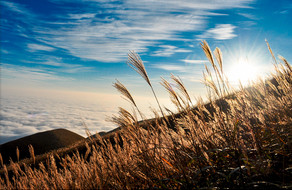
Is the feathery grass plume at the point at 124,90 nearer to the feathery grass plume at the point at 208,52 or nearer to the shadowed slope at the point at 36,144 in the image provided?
the feathery grass plume at the point at 208,52

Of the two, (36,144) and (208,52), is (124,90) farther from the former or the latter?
(36,144)

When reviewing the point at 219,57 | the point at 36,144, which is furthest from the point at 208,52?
the point at 36,144

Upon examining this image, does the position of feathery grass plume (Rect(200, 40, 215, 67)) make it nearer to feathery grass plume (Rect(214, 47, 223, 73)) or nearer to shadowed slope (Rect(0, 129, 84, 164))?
feathery grass plume (Rect(214, 47, 223, 73))

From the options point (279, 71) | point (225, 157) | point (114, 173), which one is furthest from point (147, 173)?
point (279, 71)

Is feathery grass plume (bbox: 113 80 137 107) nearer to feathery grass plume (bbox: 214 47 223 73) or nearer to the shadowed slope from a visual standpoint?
feathery grass plume (bbox: 214 47 223 73)

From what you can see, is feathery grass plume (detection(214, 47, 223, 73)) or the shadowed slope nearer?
feathery grass plume (detection(214, 47, 223, 73))

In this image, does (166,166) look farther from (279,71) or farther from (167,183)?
(279,71)

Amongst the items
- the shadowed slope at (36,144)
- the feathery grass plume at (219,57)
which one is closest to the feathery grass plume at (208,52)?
the feathery grass plume at (219,57)

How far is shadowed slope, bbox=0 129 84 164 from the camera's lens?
23.6 m

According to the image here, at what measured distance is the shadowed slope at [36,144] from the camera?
23.6m

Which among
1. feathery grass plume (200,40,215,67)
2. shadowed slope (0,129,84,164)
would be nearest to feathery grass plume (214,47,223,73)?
feathery grass plume (200,40,215,67)

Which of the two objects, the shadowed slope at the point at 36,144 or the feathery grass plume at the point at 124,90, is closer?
the feathery grass plume at the point at 124,90

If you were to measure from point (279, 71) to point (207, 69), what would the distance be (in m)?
2.72

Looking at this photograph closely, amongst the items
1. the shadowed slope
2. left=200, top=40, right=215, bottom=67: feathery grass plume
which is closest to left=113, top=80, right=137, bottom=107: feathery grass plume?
left=200, top=40, right=215, bottom=67: feathery grass plume
